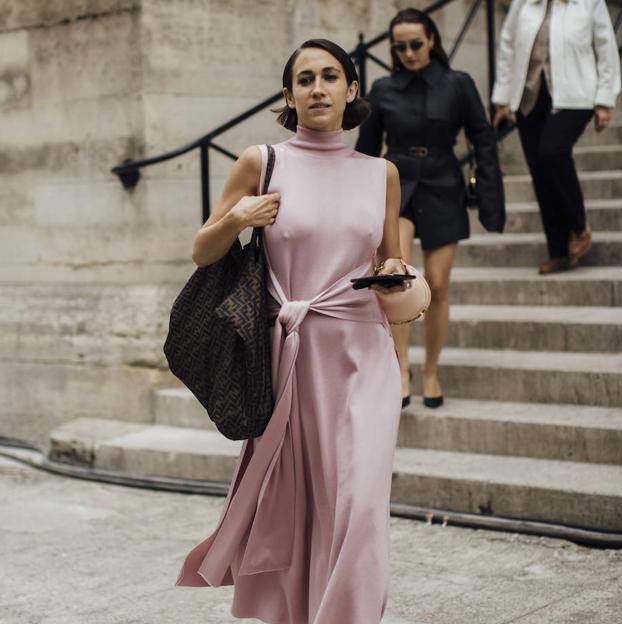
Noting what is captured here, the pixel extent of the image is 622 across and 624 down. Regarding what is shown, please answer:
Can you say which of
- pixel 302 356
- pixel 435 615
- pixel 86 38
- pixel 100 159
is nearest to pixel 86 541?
pixel 435 615

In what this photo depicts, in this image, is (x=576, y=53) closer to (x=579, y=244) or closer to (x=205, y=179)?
(x=579, y=244)

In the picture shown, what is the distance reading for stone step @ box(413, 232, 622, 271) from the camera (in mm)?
7980

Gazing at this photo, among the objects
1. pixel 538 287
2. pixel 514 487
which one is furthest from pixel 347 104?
pixel 538 287

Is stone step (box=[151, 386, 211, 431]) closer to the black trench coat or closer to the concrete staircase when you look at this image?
the concrete staircase

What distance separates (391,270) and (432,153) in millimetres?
2965

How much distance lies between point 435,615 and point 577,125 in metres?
3.95

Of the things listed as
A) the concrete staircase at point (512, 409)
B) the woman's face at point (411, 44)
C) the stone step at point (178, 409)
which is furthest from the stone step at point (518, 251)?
the woman's face at point (411, 44)

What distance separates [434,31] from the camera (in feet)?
22.1

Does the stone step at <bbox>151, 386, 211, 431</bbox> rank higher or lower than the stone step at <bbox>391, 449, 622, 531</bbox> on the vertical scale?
higher

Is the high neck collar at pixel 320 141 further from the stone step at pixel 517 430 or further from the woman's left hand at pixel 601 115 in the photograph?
the woman's left hand at pixel 601 115

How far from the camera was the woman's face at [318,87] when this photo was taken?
3887mm

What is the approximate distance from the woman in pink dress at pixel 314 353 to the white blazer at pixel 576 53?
3999 millimetres

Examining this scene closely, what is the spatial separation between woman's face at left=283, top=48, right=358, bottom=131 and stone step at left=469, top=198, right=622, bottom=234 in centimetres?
477

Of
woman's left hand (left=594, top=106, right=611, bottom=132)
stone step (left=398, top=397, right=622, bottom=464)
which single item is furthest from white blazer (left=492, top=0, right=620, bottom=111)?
stone step (left=398, top=397, right=622, bottom=464)
